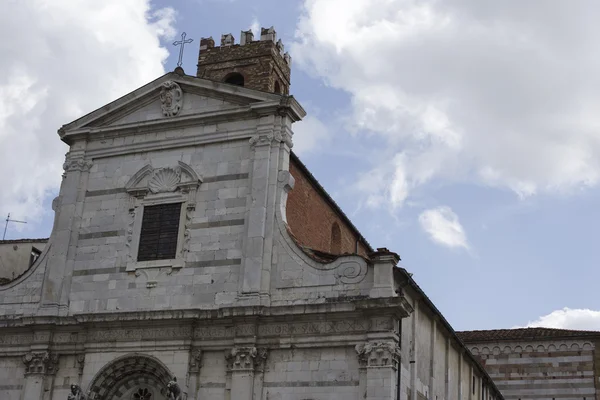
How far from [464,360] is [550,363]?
921 centimetres

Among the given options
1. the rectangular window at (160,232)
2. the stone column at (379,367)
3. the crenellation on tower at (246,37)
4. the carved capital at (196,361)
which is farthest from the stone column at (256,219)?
the crenellation on tower at (246,37)

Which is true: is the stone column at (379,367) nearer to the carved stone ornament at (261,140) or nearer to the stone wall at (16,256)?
the carved stone ornament at (261,140)

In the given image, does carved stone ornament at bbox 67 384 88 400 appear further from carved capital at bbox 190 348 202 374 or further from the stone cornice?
carved capital at bbox 190 348 202 374

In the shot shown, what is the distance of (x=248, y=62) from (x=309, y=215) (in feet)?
18.0

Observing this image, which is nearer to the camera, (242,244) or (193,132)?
(242,244)

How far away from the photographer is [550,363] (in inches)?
1332

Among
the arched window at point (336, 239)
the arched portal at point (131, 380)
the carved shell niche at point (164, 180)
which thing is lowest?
the arched portal at point (131, 380)

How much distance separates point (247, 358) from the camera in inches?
713

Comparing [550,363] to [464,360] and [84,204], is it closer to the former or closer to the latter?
[464,360]

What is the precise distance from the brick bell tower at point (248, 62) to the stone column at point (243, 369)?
9.51 meters

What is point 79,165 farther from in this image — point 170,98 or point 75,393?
point 75,393

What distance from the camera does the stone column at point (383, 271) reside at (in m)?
17.6

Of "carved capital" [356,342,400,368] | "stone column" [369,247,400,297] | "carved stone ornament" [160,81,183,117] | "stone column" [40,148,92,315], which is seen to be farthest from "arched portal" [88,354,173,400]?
"carved stone ornament" [160,81,183,117]

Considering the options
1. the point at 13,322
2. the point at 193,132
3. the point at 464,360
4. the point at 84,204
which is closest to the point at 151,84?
the point at 193,132
